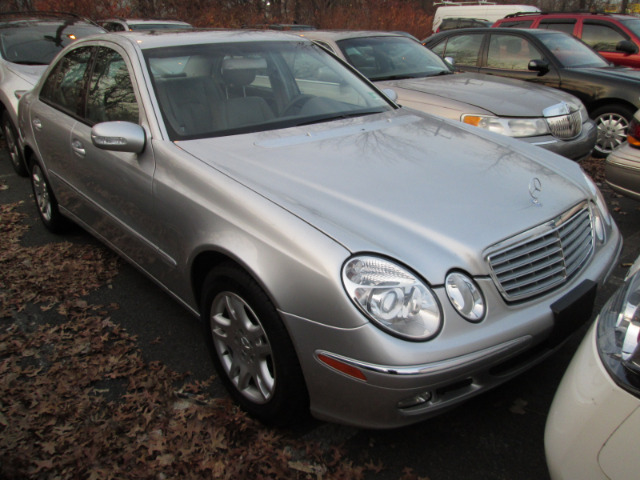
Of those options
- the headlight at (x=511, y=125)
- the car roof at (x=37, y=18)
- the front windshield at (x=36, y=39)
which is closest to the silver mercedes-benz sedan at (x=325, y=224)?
the headlight at (x=511, y=125)

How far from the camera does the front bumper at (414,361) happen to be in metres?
1.87

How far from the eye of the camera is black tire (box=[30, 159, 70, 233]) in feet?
14.3

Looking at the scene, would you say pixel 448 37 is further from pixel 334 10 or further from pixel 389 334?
pixel 334 10

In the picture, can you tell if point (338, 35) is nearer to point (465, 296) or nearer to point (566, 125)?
point (566, 125)

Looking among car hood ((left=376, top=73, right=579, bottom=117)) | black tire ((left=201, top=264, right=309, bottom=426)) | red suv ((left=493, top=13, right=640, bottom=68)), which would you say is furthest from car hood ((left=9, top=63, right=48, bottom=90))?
red suv ((left=493, top=13, right=640, bottom=68))

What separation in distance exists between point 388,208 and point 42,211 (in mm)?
3578

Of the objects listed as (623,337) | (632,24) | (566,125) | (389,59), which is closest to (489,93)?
(566,125)

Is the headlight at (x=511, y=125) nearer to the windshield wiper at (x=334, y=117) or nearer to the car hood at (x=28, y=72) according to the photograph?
the windshield wiper at (x=334, y=117)

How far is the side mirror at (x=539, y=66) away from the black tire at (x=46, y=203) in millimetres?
5764

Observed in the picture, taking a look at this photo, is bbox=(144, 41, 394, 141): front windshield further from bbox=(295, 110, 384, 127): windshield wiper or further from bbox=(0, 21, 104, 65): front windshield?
bbox=(0, 21, 104, 65): front windshield

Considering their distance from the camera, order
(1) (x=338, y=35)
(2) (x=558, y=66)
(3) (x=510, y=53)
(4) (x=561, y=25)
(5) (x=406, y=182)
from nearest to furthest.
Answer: (5) (x=406, y=182), (1) (x=338, y=35), (2) (x=558, y=66), (3) (x=510, y=53), (4) (x=561, y=25)

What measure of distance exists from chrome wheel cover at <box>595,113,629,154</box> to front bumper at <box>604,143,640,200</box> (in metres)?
2.49

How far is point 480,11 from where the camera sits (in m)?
19.7

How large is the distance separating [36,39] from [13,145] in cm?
158
